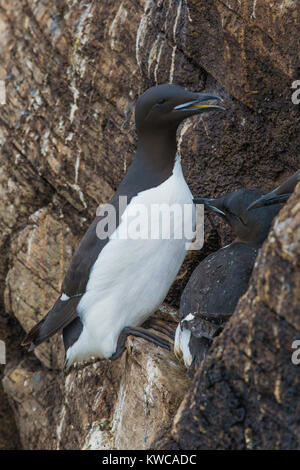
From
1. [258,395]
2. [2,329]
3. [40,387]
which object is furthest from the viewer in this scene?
[2,329]

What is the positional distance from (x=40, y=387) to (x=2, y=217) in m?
1.44

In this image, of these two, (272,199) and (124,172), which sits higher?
(124,172)

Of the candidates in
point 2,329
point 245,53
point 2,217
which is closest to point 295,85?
point 245,53

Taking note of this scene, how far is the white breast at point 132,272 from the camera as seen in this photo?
4.23 metres

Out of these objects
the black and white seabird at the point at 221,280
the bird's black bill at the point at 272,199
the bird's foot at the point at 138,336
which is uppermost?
the bird's black bill at the point at 272,199

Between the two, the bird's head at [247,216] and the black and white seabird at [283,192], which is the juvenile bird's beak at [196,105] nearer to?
the bird's head at [247,216]

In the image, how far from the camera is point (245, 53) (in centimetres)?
426

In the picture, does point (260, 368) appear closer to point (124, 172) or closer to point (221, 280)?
point (221, 280)

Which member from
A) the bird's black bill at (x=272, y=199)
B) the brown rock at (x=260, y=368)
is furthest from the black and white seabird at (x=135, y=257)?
the brown rock at (x=260, y=368)

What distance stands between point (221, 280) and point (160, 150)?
0.93 metres

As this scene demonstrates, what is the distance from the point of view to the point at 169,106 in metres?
4.22

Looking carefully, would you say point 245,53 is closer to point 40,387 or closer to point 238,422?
point 238,422

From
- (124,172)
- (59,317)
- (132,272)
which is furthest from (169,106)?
(59,317)
